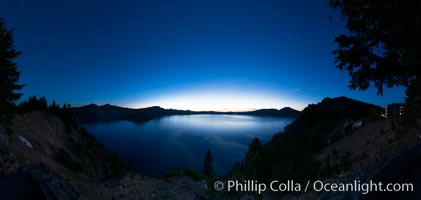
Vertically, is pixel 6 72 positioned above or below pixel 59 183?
above

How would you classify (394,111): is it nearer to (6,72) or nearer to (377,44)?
(377,44)

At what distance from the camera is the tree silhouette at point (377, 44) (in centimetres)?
822

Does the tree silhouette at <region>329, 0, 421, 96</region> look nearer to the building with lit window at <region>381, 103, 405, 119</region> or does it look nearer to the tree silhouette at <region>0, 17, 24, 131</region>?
the building with lit window at <region>381, 103, 405, 119</region>

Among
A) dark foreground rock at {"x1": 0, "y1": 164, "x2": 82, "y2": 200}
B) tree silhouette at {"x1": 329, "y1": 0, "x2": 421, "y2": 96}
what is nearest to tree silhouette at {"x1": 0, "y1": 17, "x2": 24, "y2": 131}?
dark foreground rock at {"x1": 0, "y1": 164, "x2": 82, "y2": 200}

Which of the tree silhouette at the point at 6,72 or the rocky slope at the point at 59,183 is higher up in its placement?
the tree silhouette at the point at 6,72

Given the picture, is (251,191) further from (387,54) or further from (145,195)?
(387,54)

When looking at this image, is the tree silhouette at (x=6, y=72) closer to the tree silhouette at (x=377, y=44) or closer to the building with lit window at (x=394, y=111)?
the tree silhouette at (x=377, y=44)

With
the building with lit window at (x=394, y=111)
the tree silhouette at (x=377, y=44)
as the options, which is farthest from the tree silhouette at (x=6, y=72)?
the building with lit window at (x=394, y=111)

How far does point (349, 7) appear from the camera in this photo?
410 inches

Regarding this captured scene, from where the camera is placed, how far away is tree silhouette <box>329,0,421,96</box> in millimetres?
8219

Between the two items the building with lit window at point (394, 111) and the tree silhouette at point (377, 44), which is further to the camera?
the building with lit window at point (394, 111)

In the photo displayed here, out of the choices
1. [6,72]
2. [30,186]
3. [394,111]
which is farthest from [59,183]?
[394,111]

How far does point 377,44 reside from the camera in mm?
10688

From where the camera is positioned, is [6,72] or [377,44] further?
[6,72]
